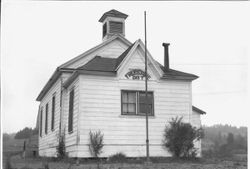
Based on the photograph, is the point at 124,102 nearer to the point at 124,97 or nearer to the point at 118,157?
the point at 124,97

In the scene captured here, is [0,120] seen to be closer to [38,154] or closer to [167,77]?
[167,77]

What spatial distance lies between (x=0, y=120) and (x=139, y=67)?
10.6 meters

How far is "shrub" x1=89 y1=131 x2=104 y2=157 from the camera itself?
49.8ft

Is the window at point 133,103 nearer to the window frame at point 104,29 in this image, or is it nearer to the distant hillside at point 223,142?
the distant hillside at point 223,142

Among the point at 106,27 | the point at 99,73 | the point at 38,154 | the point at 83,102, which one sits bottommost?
the point at 38,154

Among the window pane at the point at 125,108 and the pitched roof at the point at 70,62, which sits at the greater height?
the pitched roof at the point at 70,62

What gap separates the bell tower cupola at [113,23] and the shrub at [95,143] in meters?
7.31

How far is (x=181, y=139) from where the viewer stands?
16.0 m

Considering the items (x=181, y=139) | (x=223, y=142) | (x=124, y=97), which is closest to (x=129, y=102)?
(x=124, y=97)

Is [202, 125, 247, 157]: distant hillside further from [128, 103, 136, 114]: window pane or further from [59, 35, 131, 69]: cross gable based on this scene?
[59, 35, 131, 69]: cross gable

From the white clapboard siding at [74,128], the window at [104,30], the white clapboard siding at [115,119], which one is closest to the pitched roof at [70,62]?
the window at [104,30]

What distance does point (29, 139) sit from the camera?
30.1 meters

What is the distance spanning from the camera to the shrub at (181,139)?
15.9 meters

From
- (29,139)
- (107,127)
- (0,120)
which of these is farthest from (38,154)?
(0,120)
